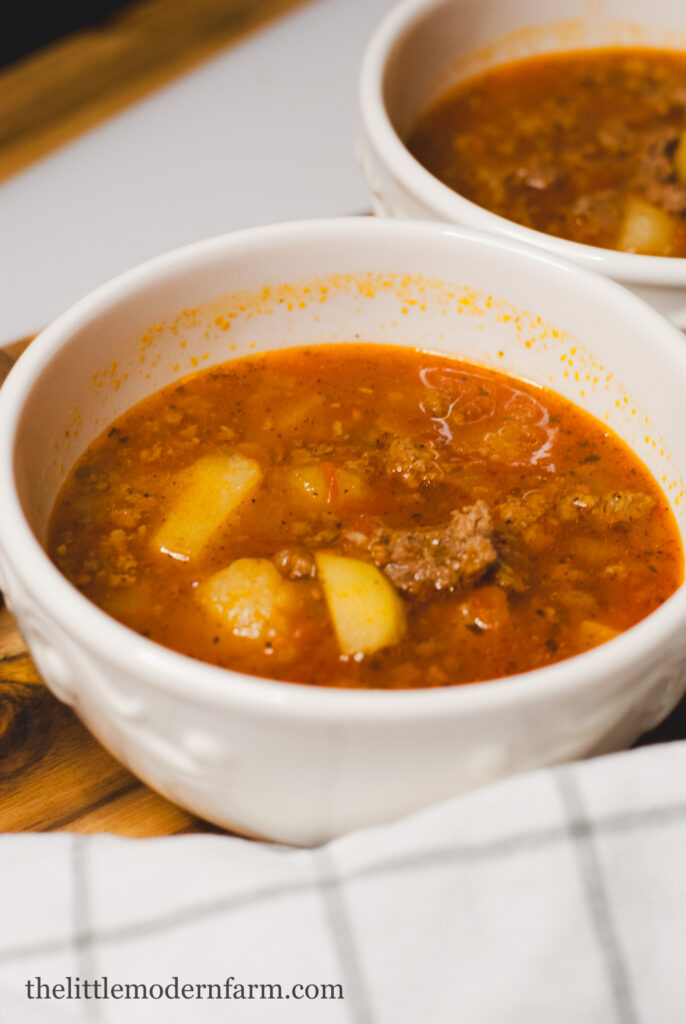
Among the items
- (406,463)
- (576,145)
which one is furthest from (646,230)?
(406,463)

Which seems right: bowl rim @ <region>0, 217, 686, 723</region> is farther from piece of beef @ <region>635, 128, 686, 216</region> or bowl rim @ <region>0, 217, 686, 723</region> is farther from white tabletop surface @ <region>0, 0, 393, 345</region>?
piece of beef @ <region>635, 128, 686, 216</region>

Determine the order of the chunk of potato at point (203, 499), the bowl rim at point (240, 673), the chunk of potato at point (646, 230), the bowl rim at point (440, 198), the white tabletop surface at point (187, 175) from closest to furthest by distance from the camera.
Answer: the bowl rim at point (240, 673)
the chunk of potato at point (203, 499)
the bowl rim at point (440, 198)
the chunk of potato at point (646, 230)
the white tabletop surface at point (187, 175)

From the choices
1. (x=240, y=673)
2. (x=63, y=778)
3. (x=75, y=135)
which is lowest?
(x=63, y=778)

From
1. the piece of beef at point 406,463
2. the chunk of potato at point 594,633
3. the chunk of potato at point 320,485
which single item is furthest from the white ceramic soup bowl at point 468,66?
the chunk of potato at point 594,633

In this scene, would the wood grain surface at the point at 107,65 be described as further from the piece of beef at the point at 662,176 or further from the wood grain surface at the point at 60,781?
the wood grain surface at the point at 60,781

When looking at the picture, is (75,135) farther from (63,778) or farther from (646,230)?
(63,778)

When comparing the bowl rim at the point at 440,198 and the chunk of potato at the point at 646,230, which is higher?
the bowl rim at the point at 440,198

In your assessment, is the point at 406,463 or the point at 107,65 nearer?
the point at 406,463

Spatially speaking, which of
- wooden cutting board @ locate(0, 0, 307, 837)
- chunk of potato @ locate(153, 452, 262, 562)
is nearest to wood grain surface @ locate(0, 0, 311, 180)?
wooden cutting board @ locate(0, 0, 307, 837)
